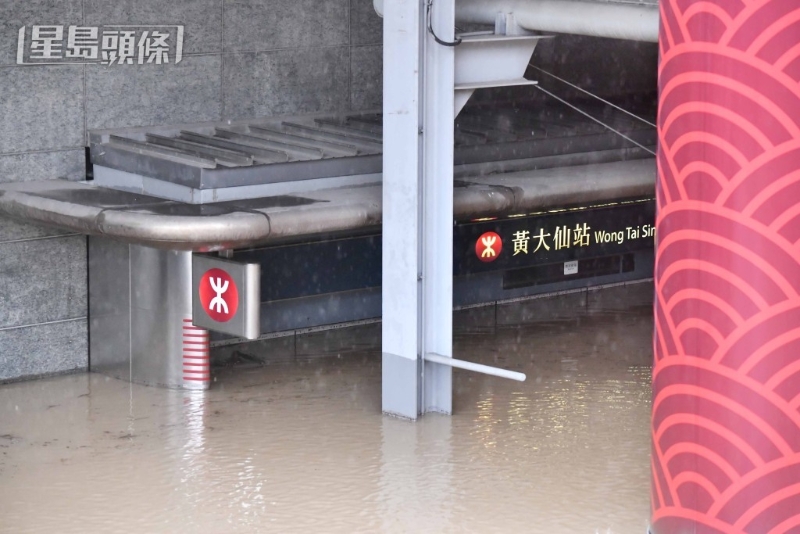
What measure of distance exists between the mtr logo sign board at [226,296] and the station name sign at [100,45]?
163cm

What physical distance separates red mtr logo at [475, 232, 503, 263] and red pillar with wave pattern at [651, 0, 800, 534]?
542 centimetres

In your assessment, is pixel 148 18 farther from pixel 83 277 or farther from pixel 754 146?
pixel 754 146

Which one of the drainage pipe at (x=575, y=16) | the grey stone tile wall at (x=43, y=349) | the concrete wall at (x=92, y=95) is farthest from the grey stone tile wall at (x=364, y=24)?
the grey stone tile wall at (x=43, y=349)

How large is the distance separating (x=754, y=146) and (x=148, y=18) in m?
6.11

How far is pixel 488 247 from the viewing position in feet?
31.0

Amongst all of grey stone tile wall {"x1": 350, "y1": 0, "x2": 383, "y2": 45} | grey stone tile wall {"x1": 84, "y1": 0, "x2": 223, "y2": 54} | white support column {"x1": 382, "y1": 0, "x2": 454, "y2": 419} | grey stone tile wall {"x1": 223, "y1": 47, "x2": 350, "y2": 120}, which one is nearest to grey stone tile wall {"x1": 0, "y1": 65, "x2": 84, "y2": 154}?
grey stone tile wall {"x1": 84, "y1": 0, "x2": 223, "y2": 54}

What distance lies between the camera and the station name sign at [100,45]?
27.8 ft

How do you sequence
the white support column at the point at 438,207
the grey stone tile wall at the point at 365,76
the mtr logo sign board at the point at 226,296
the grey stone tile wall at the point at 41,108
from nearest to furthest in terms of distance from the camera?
the white support column at the point at 438,207 < the mtr logo sign board at the point at 226,296 < the grey stone tile wall at the point at 41,108 < the grey stone tile wall at the point at 365,76

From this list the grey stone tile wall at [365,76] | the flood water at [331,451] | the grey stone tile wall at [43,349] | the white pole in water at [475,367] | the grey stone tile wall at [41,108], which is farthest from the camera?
the grey stone tile wall at [365,76]

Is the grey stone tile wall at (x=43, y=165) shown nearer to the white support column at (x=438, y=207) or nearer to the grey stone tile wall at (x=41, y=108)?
the grey stone tile wall at (x=41, y=108)

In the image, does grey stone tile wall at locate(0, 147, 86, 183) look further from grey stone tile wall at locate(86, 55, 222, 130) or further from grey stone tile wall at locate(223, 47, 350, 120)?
grey stone tile wall at locate(223, 47, 350, 120)

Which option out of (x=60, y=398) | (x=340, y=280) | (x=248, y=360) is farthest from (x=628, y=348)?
(x=60, y=398)

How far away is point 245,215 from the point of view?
762cm

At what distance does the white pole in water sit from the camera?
7.27 metres
